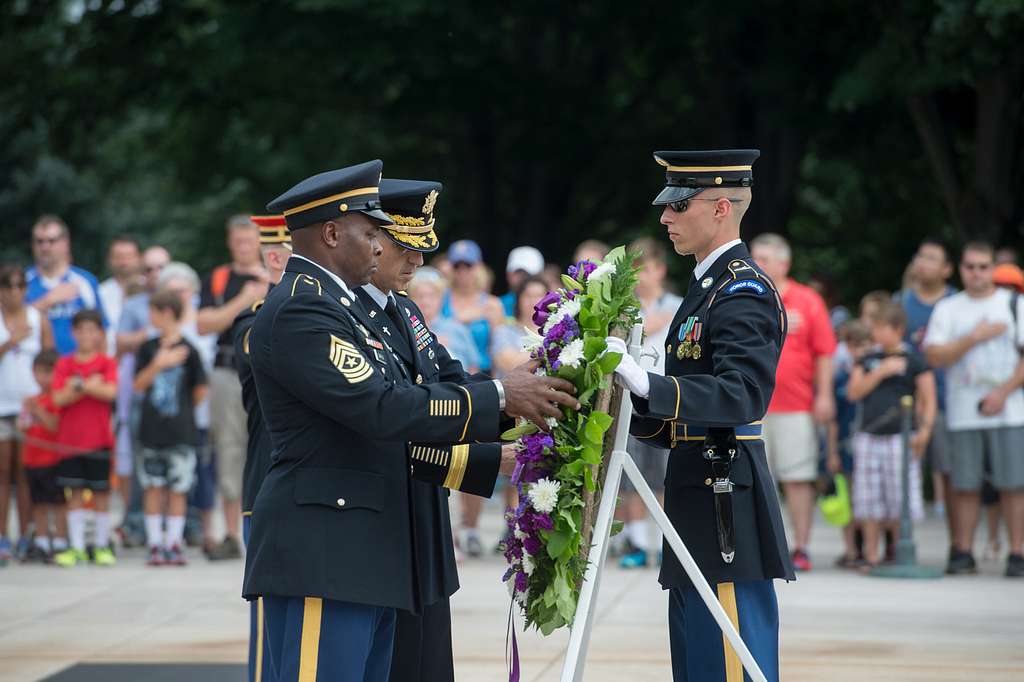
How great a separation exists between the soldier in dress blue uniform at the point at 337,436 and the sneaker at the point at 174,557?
20.7ft

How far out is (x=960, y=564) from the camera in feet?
32.7

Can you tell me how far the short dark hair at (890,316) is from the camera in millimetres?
10109

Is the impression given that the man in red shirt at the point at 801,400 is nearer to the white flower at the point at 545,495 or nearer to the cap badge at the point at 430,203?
the cap badge at the point at 430,203

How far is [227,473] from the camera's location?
34.7 ft

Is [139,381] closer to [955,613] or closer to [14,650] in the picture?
[14,650]

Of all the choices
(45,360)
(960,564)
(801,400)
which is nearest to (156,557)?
(45,360)

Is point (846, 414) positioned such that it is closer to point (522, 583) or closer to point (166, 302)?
point (166, 302)

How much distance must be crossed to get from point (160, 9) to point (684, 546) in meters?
15.2

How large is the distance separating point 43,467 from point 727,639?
22.9ft

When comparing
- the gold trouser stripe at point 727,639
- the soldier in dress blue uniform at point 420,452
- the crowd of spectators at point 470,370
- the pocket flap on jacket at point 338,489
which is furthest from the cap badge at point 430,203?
the crowd of spectators at point 470,370

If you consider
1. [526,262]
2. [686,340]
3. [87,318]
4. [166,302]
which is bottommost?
[686,340]

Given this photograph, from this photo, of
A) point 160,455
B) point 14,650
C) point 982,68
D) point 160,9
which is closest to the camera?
point 14,650

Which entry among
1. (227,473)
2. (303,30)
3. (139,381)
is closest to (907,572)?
(227,473)

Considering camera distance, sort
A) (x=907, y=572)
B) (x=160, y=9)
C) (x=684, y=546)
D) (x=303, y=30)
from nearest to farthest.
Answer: (x=684, y=546), (x=907, y=572), (x=303, y=30), (x=160, y=9)
